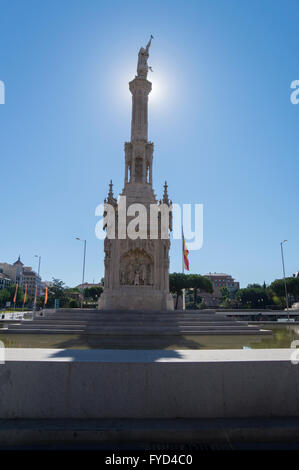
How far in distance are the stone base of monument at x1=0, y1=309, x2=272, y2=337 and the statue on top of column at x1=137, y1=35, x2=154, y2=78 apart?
25.0 metres

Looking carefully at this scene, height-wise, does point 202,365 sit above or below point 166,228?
below

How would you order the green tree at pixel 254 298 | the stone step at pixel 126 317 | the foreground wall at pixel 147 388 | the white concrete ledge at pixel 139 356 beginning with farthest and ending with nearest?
the green tree at pixel 254 298 → the stone step at pixel 126 317 → the white concrete ledge at pixel 139 356 → the foreground wall at pixel 147 388

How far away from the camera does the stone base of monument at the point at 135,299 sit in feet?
78.7

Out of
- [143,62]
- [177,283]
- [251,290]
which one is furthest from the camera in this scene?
[251,290]

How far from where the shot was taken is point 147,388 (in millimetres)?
4273

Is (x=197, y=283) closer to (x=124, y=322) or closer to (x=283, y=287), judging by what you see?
(x=283, y=287)

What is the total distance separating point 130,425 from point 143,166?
26888 millimetres

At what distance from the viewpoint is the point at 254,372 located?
4391 mm

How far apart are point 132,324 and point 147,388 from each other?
47.1 ft

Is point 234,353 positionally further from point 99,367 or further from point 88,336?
point 88,336

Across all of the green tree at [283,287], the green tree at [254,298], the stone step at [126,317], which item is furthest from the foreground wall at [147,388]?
the green tree at [254,298]

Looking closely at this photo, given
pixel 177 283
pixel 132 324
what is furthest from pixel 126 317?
pixel 177 283

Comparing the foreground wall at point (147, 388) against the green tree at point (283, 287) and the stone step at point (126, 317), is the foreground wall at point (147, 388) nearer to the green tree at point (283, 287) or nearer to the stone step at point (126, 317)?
the stone step at point (126, 317)
